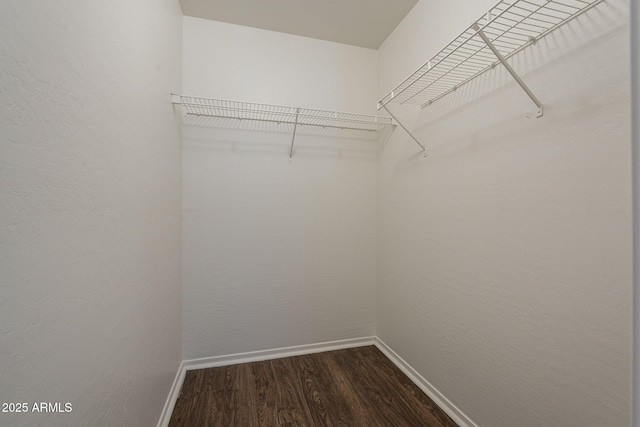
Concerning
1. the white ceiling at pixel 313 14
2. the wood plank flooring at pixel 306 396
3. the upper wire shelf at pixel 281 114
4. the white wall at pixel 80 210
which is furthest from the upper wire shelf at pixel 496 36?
the wood plank flooring at pixel 306 396

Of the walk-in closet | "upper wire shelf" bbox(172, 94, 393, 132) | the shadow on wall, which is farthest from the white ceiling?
the shadow on wall

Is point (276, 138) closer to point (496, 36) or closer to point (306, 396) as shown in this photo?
point (496, 36)

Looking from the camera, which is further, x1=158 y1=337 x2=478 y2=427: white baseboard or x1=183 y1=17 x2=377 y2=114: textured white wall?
x1=183 y1=17 x2=377 y2=114: textured white wall

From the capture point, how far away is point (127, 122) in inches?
38.9

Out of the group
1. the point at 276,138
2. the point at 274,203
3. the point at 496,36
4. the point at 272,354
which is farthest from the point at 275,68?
the point at 272,354

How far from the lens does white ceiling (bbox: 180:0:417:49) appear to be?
Answer: 1.74 meters

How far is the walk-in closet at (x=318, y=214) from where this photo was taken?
2.06ft

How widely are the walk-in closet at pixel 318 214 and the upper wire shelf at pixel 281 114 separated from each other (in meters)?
0.02

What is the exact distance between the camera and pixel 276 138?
6.61ft

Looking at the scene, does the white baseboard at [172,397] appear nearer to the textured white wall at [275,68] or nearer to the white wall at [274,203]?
the white wall at [274,203]

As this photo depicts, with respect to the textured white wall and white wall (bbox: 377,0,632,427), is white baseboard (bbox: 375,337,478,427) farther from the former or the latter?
the textured white wall

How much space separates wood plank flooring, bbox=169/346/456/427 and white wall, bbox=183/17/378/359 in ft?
0.65

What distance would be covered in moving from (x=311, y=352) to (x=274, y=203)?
1.22m

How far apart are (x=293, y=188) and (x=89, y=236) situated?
1.41m
